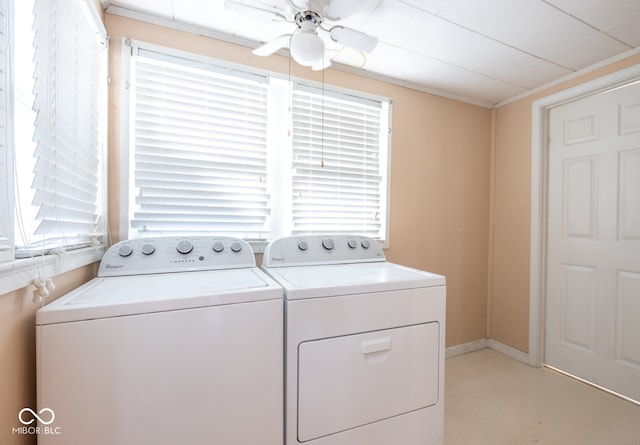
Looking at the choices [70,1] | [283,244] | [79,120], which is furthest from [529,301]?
[70,1]

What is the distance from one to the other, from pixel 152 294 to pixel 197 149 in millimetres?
994

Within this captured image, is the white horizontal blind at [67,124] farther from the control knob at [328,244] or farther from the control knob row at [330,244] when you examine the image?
the control knob at [328,244]

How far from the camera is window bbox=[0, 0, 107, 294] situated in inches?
28.5

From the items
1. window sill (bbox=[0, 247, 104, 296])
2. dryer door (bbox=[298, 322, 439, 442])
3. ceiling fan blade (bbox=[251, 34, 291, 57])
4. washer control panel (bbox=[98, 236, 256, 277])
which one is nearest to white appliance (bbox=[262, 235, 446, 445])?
dryer door (bbox=[298, 322, 439, 442])

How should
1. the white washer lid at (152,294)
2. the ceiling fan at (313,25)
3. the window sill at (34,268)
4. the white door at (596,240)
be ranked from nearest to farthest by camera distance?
the window sill at (34,268) < the white washer lid at (152,294) < the ceiling fan at (313,25) < the white door at (596,240)

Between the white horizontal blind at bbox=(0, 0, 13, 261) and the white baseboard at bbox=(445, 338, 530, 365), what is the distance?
2.80 metres

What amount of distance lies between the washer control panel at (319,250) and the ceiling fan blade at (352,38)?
107 cm

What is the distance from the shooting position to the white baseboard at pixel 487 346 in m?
2.40

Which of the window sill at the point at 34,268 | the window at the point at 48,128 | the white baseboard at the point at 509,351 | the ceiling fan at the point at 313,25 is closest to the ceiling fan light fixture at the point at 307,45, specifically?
the ceiling fan at the point at 313,25

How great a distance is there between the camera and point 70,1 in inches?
41.9

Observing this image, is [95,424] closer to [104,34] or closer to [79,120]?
[79,120]

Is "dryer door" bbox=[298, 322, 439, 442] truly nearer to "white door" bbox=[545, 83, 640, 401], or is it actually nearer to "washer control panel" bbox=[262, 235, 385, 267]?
"washer control panel" bbox=[262, 235, 385, 267]

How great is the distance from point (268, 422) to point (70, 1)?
1.78 meters

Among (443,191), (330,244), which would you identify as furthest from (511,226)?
(330,244)
